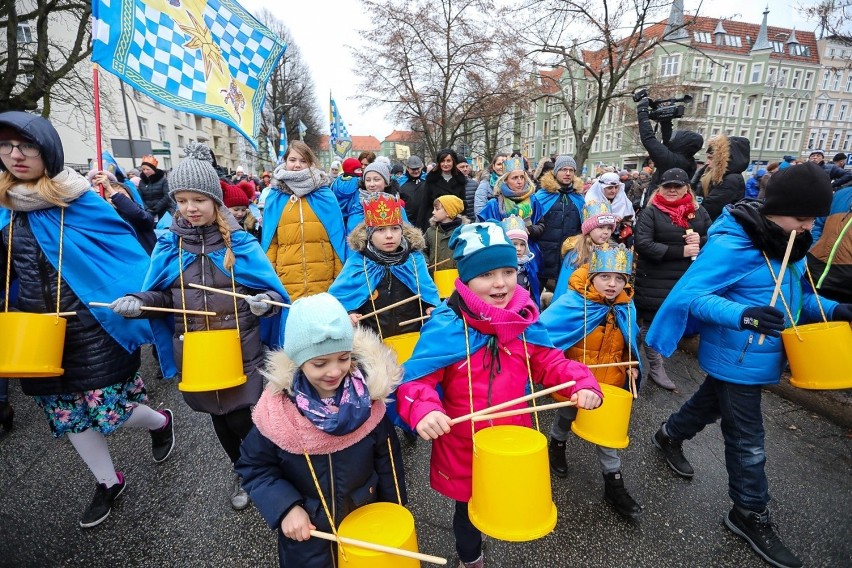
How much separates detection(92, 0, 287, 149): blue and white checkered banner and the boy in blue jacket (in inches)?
150

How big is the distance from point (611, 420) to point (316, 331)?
5.35 ft

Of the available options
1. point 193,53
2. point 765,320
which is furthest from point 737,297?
point 193,53

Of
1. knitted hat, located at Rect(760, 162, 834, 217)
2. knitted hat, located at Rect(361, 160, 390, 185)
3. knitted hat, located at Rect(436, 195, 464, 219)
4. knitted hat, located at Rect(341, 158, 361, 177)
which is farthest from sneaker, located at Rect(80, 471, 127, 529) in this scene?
knitted hat, located at Rect(341, 158, 361, 177)

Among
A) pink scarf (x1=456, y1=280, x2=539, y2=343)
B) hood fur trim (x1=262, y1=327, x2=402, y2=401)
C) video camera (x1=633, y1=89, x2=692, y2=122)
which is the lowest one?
hood fur trim (x1=262, y1=327, x2=402, y2=401)

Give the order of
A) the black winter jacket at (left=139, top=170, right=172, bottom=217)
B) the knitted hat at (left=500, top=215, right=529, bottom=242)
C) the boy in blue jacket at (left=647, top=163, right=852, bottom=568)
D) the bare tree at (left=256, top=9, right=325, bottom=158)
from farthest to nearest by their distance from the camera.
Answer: the bare tree at (left=256, top=9, right=325, bottom=158) → the black winter jacket at (left=139, top=170, right=172, bottom=217) → the knitted hat at (left=500, top=215, right=529, bottom=242) → the boy in blue jacket at (left=647, top=163, right=852, bottom=568)

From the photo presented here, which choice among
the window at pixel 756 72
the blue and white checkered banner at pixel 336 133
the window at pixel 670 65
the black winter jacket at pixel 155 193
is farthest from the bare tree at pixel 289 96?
the window at pixel 756 72

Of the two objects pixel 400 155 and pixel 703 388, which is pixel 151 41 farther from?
pixel 400 155

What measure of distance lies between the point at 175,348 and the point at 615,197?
4750mm

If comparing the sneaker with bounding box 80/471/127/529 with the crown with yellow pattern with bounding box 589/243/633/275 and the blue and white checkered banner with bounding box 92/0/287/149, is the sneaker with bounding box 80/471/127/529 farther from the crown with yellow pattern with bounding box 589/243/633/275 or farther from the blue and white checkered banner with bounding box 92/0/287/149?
the crown with yellow pattern with bounding box 589/243/633/275

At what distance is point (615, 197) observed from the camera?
5023 mm

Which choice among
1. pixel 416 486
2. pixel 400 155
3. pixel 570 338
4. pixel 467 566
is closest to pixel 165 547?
pixel 416 486

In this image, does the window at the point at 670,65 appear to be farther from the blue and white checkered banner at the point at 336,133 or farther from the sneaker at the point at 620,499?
the sneaker at the point at 620,499

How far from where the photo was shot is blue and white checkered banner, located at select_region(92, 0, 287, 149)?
3.23 metres

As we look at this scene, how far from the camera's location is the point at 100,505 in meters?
2.64
